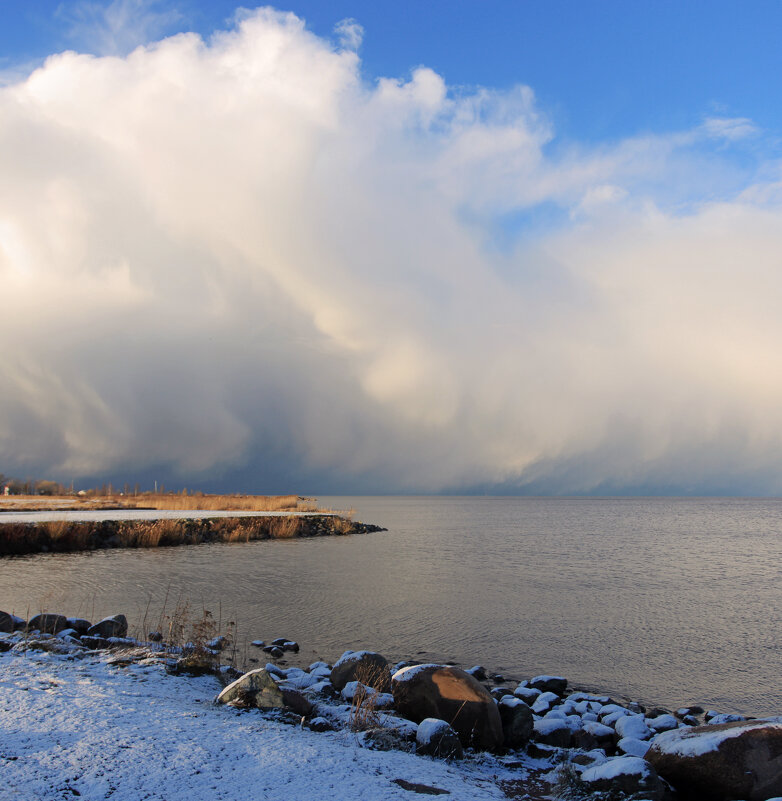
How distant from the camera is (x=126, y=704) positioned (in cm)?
686

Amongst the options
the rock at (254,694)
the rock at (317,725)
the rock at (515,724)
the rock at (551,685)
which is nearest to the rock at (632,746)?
the rock at (515,724)

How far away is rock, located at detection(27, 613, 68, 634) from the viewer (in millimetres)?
12078

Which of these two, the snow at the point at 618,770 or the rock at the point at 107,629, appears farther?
the rock at the point at 107,629

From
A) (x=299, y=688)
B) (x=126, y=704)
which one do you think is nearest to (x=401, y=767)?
(x=126, y=704)

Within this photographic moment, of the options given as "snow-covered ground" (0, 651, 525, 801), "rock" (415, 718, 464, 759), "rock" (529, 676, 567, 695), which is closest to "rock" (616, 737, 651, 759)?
"snow-covered ground" (0, 651, 525, 801)

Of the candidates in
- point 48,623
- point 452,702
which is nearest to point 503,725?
point 452,702

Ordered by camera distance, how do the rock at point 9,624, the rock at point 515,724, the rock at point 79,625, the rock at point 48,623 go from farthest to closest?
the rock at point 79,625 → the rock at point 48,623 → the rock at point 9,624 → the rock at point 515,724

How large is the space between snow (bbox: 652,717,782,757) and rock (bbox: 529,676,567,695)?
4083 mm

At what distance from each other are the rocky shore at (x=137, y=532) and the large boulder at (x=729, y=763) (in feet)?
116

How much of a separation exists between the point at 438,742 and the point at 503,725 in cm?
210

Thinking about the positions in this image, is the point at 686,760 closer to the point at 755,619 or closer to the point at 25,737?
the point at 25,737

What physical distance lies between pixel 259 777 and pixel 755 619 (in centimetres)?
1992

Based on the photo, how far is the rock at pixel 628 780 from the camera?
644 centimetres

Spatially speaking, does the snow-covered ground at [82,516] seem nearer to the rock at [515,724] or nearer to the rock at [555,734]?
the rock at [515,724]
